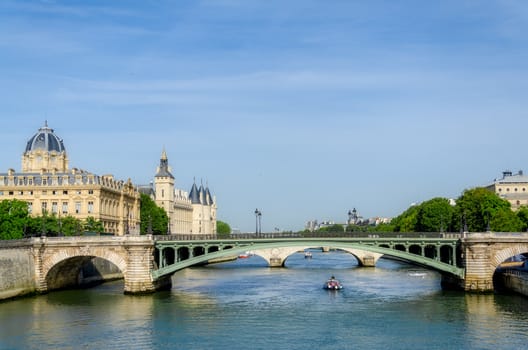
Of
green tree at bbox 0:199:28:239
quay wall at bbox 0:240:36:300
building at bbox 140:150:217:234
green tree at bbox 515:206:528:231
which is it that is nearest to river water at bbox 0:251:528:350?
quay wall at bbox 0:240:36:300

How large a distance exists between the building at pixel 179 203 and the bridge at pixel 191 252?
75.3 meters

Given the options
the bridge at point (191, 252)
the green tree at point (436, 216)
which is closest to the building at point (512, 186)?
the green tree at point (436, 216)

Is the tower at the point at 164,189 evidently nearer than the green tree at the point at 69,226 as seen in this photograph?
No

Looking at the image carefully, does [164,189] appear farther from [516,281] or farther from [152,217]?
[516,281]

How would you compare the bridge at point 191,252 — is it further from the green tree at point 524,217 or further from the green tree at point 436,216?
the green tree at point 436,216

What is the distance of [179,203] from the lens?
6757 inches

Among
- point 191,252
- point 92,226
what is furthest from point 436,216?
point 191,252

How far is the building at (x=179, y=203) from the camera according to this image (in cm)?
15925

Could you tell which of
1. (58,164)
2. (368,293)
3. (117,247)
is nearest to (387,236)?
(368,293)

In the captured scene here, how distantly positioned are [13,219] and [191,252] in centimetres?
2419

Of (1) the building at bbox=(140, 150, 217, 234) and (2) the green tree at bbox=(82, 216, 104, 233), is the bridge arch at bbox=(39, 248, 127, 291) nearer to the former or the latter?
(2) the green tree at bbox=(82, 216, 104, 233)

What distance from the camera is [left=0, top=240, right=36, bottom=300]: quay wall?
5903cm

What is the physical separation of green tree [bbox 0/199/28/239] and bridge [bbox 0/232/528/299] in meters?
11.6

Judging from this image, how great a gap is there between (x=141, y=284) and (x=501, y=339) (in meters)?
31.2
